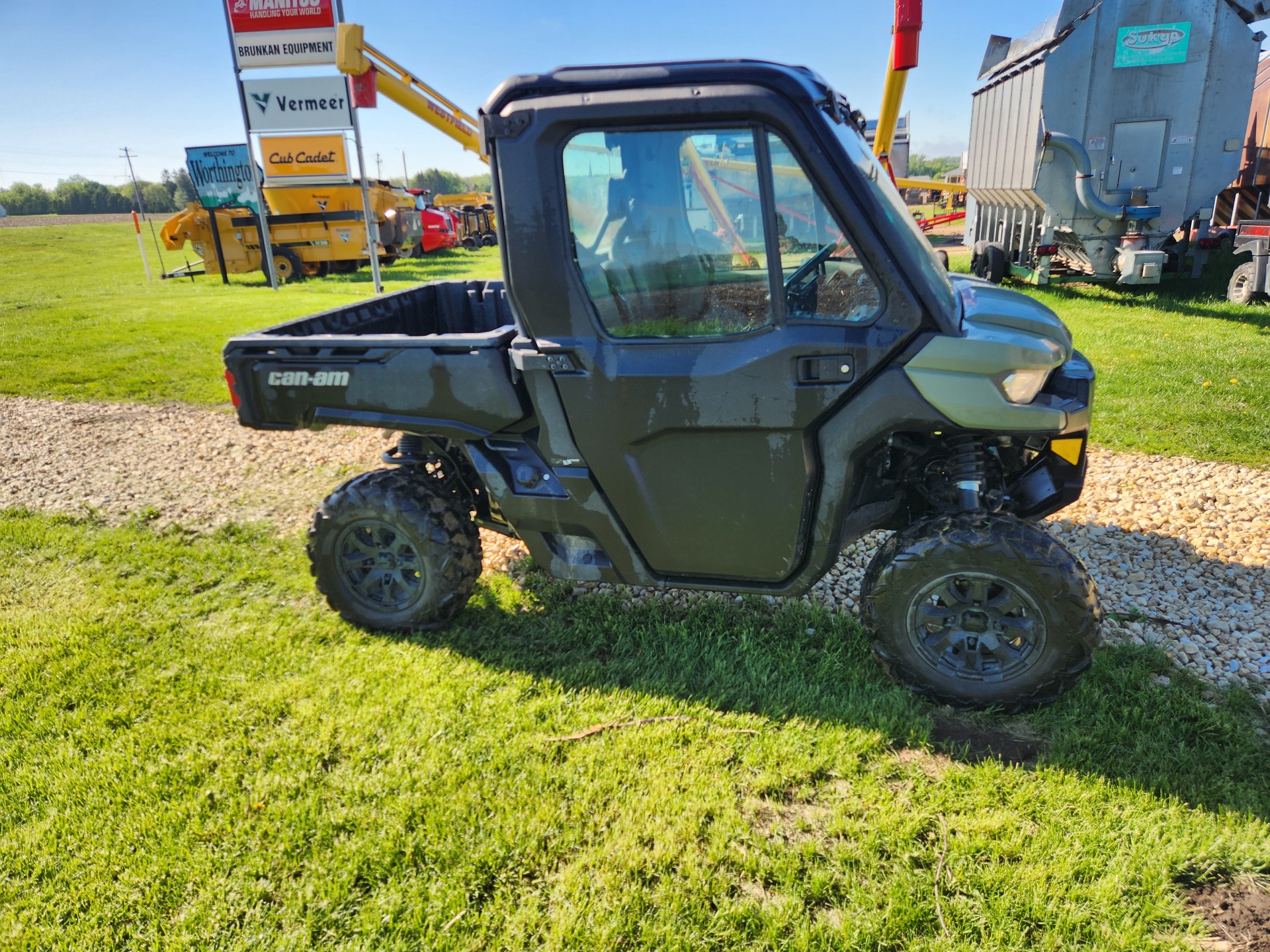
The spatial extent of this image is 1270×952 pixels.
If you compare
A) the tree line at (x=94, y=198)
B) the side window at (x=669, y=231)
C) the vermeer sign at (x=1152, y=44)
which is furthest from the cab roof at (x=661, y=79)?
the tree line at (x=94, y=198)

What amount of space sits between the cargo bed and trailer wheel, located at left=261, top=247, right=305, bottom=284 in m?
17.8

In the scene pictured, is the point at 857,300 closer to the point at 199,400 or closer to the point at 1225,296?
the point at 199,400

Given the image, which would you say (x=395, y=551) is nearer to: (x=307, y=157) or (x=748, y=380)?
(x=748, y=380)

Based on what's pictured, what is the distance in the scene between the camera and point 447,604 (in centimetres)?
370

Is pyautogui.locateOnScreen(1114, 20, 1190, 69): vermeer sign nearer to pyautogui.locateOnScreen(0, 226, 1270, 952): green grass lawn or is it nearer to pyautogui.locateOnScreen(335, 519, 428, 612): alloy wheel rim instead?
pyautogui.locateOnScreen(0, 226, 1270, 952): green grass lawn

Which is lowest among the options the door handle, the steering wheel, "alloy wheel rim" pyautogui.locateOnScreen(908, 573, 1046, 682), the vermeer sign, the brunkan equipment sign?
"alloy wheel rim" pyautogui.locateOnScreen(908, 573, 1046, 682)

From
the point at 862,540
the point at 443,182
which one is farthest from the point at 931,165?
the point at 862,540

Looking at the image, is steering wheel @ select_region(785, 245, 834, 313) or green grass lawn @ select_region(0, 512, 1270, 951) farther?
steering wheel @ select_region(785, 245, 834, 313)

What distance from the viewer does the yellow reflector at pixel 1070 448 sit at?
3234 millimetres

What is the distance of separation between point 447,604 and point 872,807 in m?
2.02

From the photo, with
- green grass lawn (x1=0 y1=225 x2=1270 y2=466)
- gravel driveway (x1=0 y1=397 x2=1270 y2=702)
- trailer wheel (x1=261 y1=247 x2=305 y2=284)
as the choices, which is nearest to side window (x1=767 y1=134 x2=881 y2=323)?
gravel driveway (x1=0 y1=397 x2=1270 y2=702)

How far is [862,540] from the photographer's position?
477 cm

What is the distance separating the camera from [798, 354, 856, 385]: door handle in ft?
9.18

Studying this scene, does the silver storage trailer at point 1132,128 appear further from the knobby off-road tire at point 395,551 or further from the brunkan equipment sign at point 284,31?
the brunkan equipment sign at point 284,31
